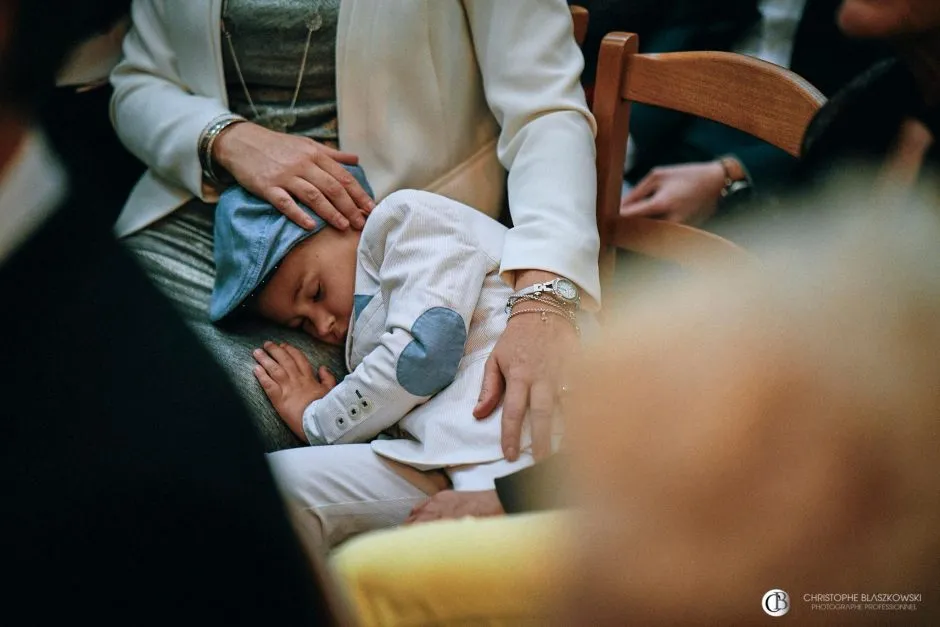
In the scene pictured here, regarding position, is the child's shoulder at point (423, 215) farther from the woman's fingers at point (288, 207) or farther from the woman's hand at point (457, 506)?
the woman's hand at point (457, 506)

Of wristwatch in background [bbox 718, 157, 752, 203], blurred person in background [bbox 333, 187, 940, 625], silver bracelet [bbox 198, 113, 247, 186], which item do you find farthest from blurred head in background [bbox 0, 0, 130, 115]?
wristwatch in background [bbox 718, 157, 752, 203]

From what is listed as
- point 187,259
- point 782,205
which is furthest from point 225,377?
point 187,259

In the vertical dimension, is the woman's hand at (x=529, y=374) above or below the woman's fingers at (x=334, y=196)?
below

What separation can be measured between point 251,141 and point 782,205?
1.81 feet

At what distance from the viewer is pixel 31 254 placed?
0.33m

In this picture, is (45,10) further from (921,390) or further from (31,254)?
(921,390)

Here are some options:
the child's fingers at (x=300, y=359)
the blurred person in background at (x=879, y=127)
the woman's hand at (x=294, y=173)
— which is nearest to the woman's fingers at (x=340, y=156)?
the woman's hand at (x=294, y=173)

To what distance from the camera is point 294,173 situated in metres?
0.82

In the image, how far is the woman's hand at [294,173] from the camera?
808mm

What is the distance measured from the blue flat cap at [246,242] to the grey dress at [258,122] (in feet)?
0.15

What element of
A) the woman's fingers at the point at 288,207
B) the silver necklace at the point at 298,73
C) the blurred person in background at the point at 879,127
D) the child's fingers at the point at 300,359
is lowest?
the child's fingers at the point at 300,359

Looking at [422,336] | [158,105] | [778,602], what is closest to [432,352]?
[422,336]

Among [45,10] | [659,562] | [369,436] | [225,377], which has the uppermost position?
[45,10]

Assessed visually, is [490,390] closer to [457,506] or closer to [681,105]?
[457,506]
